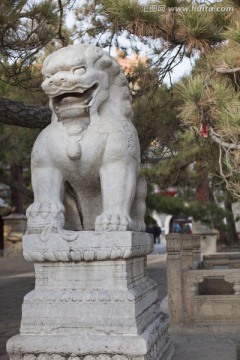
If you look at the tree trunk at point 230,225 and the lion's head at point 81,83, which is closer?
the lion's head at point 81,83

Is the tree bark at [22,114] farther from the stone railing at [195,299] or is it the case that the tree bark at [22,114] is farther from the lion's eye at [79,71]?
the lion's eye at [79,71]

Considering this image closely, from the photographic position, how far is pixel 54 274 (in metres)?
3.12

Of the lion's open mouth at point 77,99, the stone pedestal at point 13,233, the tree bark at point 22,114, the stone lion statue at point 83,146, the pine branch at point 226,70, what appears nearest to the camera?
the stone lion statue at point 83,146

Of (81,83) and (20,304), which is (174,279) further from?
(20,304)

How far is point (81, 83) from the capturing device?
3219mm

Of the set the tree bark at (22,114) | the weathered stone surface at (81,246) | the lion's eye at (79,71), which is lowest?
the weathered stone surface at (81,246)

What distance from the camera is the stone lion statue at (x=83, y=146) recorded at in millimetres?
3191

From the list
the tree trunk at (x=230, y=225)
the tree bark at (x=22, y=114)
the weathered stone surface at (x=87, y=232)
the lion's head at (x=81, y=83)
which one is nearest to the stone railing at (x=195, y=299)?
the tree bark at (x=22, y=114)

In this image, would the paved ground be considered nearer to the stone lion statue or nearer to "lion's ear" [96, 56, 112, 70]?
the stone lion statue

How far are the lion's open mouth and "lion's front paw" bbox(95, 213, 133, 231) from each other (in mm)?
695

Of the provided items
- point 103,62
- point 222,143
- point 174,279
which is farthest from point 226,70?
point 174,279

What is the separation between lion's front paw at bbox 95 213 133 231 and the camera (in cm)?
306

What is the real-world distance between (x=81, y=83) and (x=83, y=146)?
37cm

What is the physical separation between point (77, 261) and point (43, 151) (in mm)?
706
